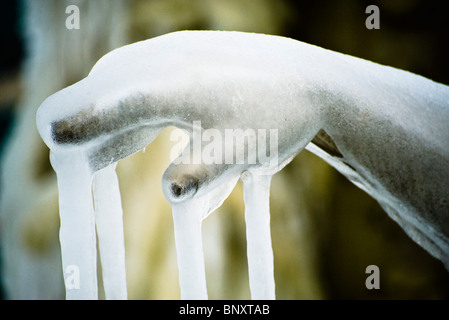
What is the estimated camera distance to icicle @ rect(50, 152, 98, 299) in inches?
13.4

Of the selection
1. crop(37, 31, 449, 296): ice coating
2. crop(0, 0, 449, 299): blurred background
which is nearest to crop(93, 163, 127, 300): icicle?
crop(37, 31, 449, 296): ice coating

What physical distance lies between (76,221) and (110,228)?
0.07 metres

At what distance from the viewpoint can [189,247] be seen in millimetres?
338

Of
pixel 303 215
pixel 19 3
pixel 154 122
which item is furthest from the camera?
pixel 303 215

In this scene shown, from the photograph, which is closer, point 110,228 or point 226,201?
point 110,228

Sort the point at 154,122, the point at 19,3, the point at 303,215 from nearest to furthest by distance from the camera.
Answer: the point at 154,122 < the point at 19,3 < the point at 303,215

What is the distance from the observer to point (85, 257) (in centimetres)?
35

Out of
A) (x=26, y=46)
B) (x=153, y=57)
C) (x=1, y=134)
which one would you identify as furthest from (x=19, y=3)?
(x=153, y=57)

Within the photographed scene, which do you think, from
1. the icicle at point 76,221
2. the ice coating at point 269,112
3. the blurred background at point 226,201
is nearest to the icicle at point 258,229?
the ice coating at point 269,112

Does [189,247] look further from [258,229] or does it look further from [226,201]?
[226,201]

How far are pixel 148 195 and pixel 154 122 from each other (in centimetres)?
A: 73

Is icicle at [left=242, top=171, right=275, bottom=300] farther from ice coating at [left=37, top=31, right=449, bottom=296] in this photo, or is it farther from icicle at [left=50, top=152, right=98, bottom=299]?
icicle at [left=50, top=152, right=98, bottom=299]

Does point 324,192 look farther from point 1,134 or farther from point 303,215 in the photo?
point 1,134

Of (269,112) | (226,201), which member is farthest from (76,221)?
(226,201)
